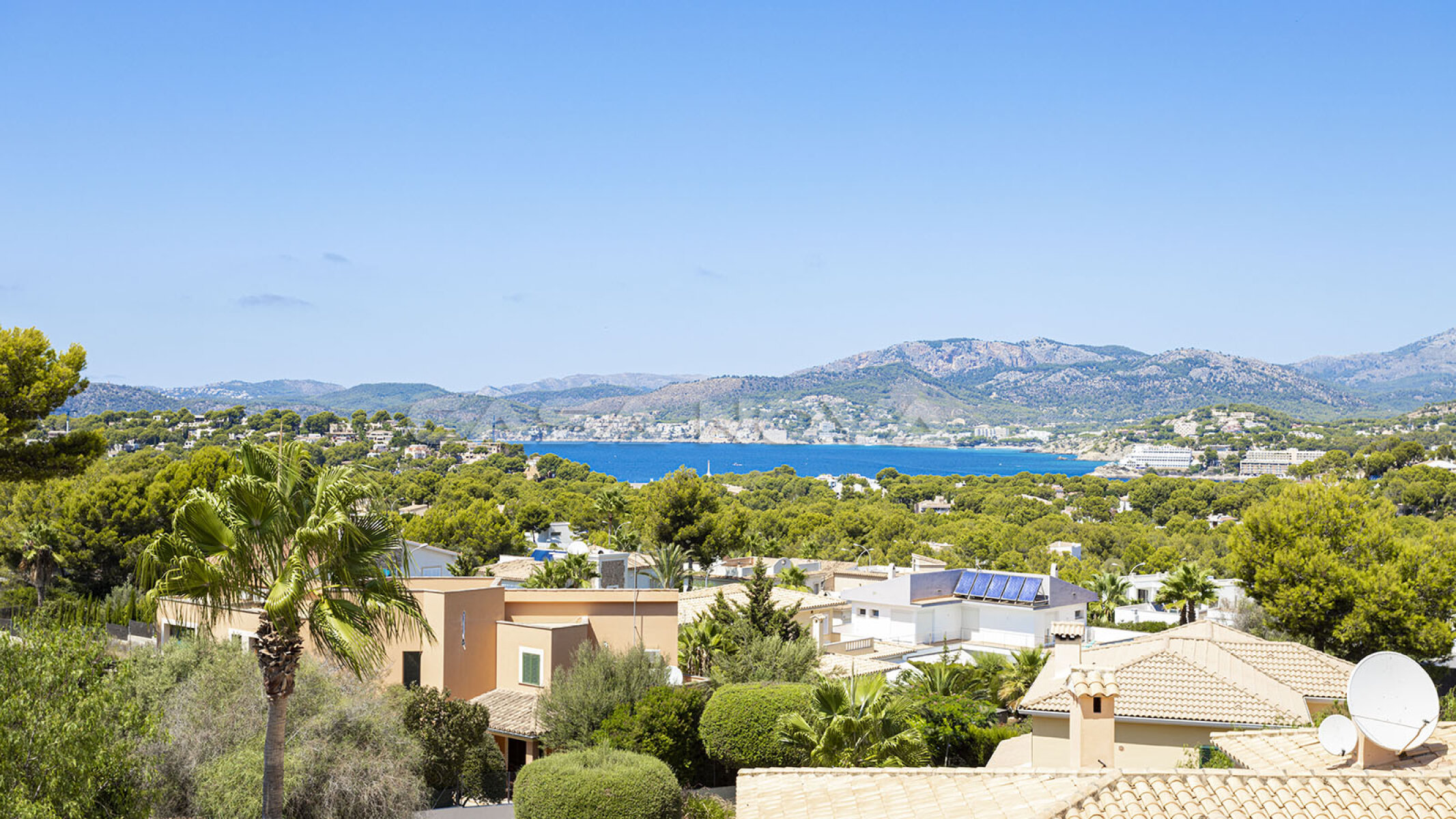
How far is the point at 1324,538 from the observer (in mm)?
32250

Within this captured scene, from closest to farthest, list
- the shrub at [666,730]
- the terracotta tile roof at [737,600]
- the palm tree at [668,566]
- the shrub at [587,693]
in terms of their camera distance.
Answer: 1. the shrub at [666,730]
2. the shrub at [587,693]
3. the terracotta tile roof at [737,600]
4. the palm tree at [668,566]

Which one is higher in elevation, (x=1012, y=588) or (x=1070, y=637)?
(x=1070, y=637)

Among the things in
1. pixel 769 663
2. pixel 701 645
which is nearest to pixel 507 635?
pixel 701 645

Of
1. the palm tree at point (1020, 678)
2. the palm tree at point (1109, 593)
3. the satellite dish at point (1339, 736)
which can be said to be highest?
the satellite dish at point (1339, 736)

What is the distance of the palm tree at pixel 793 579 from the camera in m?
44.9

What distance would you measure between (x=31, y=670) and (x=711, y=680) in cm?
1722

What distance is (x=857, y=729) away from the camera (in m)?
18.2

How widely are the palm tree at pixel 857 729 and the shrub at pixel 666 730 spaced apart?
3.82 m

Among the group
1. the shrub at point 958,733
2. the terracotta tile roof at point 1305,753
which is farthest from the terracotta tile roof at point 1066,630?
the shrub at point 958,733

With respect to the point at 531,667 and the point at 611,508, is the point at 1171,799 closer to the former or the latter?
the point at 531,667

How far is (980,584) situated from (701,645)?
1678 cm

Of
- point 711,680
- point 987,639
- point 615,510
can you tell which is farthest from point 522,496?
point 711,680

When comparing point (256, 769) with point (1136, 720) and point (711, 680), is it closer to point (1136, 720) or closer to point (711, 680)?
point (711, 680)

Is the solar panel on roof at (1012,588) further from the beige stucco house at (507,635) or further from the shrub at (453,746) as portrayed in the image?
the shrub at (453,746)
